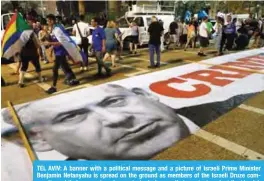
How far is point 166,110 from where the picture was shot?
14.6 ft

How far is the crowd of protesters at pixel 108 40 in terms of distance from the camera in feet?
20.0

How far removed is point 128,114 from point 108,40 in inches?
147

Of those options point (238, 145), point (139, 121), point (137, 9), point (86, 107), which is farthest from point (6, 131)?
point (137, 9)

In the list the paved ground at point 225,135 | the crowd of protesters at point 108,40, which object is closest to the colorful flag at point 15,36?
the crowd of protesters at point 108,40

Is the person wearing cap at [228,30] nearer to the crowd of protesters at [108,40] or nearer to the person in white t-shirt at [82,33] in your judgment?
the crowd of protesters at [108,40]

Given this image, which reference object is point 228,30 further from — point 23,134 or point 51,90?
point 23,134

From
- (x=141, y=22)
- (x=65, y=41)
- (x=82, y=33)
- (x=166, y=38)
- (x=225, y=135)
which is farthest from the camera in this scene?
(x=166, y=38)

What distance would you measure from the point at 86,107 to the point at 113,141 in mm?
1200

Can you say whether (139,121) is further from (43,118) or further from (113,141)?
(43,118)

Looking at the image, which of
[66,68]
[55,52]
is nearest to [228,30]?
[66,68]

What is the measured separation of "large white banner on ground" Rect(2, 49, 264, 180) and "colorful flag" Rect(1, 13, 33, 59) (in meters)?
1.84

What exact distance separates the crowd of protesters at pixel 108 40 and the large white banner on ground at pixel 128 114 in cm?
123

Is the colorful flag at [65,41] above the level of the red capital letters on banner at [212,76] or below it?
above

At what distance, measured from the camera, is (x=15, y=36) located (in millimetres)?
6160
